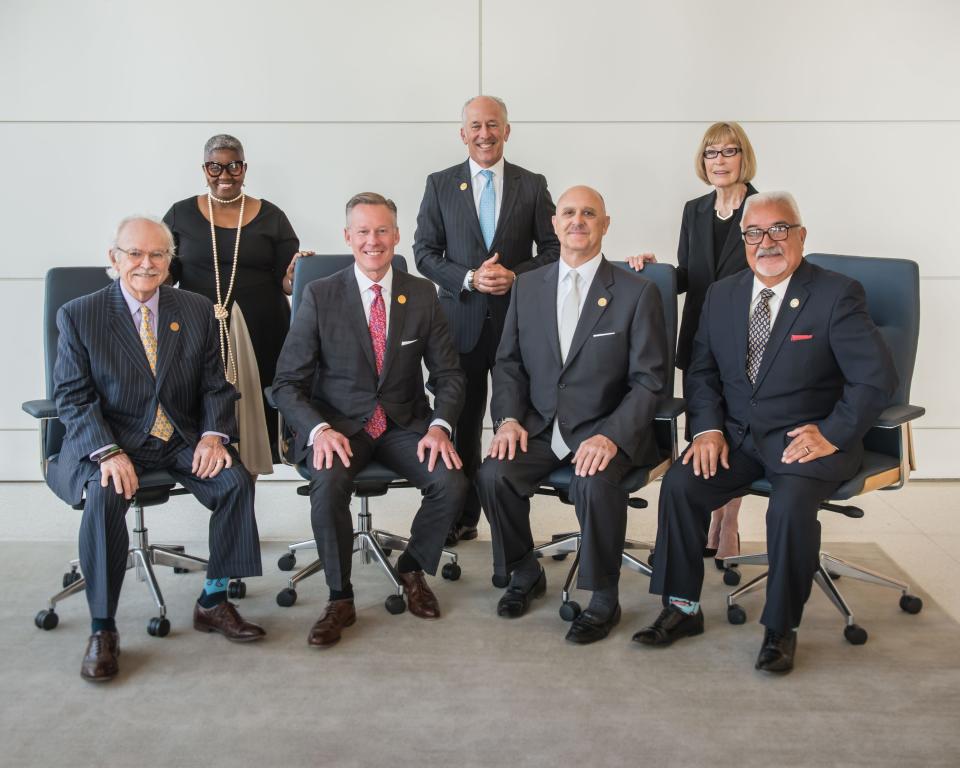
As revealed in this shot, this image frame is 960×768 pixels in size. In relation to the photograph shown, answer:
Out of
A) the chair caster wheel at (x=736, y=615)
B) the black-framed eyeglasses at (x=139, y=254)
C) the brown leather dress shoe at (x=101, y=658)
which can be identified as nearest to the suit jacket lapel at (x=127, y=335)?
the black-framed eyeglasses at (x=139, y=254)

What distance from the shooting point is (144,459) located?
3.32 m

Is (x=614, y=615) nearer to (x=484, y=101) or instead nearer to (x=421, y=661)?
(x=421, y=661)

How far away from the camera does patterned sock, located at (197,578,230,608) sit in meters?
3.33

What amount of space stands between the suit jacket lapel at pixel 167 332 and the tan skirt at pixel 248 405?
18.6 inches

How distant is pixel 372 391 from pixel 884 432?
1833mm

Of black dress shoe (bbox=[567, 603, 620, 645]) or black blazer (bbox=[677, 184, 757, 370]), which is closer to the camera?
black dress shoe (bbox=[567, 603, 620, 645])

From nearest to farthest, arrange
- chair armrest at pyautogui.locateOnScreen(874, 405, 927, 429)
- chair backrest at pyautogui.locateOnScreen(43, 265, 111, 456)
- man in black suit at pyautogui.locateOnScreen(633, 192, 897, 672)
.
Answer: man in black suit at pyautogui.locateOnScreen(633, 192, 897, 672)
chair armrest at pyautogui.locateOnScreen(874, 405, 927, 429)
chair backrest at pyautogui.locateOnScreen(43, 265, 111, 456)

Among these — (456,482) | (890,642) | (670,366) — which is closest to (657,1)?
(670,366)

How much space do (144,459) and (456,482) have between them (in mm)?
1064

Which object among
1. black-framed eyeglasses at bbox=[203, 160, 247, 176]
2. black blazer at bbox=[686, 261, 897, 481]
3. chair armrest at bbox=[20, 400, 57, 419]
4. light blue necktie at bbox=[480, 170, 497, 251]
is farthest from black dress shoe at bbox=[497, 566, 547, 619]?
black-framed eyeglasses at bbox=[203, 160, 247, 176]

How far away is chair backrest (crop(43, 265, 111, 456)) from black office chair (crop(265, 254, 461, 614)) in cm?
74

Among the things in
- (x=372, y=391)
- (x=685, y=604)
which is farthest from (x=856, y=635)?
(x=372, y=391)

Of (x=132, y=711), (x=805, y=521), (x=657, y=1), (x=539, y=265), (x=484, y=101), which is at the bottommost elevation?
(x=132, y=711)

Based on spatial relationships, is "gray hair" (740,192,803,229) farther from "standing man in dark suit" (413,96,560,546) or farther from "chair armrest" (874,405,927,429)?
"standing man in dark suit" (413,96,560,546)
